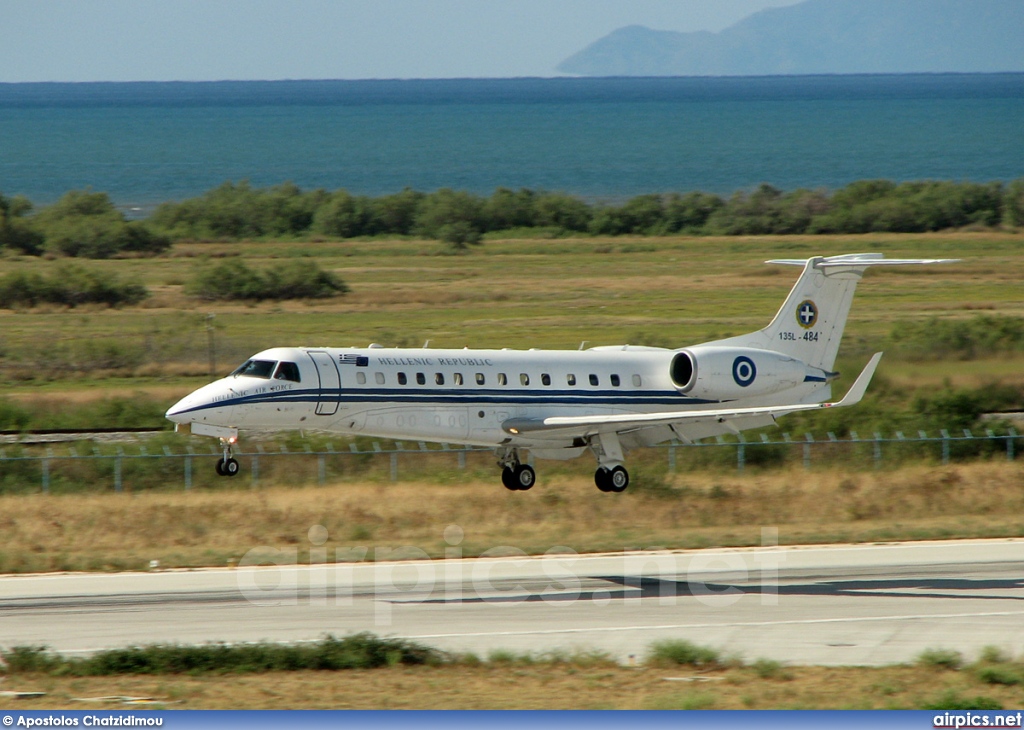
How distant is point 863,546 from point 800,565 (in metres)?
3.25

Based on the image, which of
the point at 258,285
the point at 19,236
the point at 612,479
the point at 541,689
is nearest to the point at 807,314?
the point at 612,479

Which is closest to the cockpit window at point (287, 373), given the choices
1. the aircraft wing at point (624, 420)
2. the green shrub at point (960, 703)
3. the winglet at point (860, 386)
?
the aircraft wing at point (624, 420)

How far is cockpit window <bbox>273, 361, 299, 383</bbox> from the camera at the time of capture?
1151 inches

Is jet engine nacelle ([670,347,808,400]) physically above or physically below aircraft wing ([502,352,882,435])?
above

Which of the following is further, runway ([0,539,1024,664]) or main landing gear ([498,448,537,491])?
main landing gear ([498,448,537,491])

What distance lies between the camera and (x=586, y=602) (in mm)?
24188

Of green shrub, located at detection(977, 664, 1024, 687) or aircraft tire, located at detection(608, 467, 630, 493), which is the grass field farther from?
green shrub, located at detection(977, 664, 1024, 687)

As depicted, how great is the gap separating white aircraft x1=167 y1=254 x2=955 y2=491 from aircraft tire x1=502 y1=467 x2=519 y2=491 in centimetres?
2

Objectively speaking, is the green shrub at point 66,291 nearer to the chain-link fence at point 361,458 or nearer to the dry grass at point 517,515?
the chain-link fence at point 361,458

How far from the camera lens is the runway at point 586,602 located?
21.0 metres

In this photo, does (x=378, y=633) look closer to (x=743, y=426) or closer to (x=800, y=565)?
(x=800, y=565)

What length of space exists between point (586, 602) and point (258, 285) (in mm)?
49055

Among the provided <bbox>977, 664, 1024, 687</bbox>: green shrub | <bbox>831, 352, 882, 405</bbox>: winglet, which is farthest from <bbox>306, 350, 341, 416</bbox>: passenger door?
<bbox>977, 664, 1024, 687</bbox>: green shrub

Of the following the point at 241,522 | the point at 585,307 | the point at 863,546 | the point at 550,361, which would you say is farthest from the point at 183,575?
the point at 585,307
